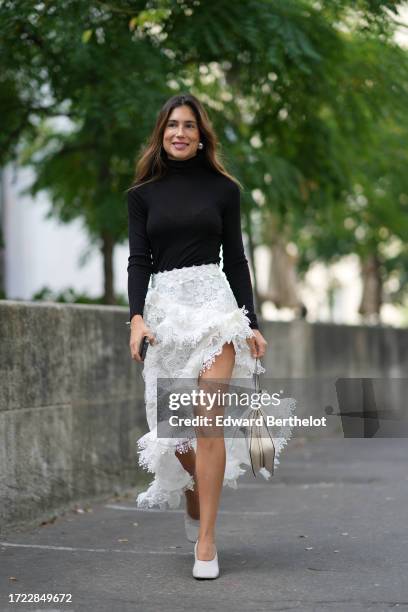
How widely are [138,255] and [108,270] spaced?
7.49 meters

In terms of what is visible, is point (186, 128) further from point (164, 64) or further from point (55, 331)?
point (164, 64)

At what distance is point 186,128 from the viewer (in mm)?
5605

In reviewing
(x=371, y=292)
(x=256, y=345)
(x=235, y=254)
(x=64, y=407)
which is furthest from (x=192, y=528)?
(x=371, y=292)

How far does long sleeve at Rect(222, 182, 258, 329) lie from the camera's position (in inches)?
221

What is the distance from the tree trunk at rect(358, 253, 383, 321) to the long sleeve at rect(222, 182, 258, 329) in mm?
21473

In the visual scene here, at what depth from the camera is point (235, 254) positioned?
5.68 m

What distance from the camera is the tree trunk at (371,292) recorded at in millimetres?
27045

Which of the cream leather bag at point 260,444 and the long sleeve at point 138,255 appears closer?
the cream leather bag at point 260,444

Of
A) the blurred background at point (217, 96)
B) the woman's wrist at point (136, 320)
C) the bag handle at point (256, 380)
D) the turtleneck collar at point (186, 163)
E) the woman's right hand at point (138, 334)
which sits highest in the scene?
the blurred background at point (217, 96)

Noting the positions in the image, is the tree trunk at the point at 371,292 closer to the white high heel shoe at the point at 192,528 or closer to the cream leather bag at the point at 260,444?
the white high heel shoe at the point at 192,528

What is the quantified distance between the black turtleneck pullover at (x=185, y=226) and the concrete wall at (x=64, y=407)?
152 centimetres

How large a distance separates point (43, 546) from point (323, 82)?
18.3 feet

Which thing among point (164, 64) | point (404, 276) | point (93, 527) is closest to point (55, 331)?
point (93, 527)

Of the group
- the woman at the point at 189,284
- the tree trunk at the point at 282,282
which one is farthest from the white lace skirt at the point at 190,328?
the tree trunk at the point at 282,282
